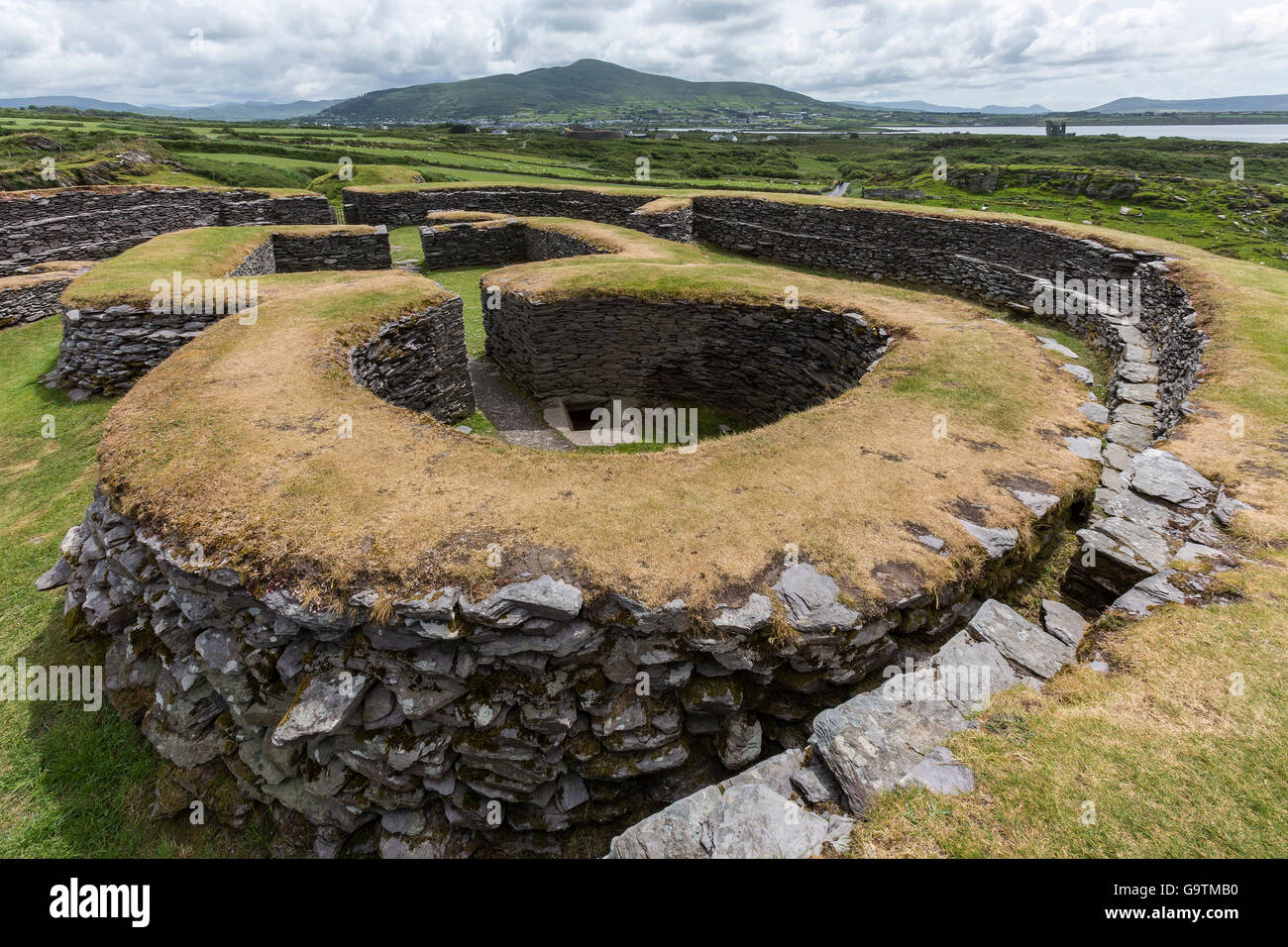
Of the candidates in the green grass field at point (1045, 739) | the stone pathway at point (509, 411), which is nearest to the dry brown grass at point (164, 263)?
the green grass field at point (1045, 739)

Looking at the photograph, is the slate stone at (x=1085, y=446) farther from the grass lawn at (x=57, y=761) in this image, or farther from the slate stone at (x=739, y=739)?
the grass lawn at (x=57, y=761)

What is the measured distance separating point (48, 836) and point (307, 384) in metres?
6.90

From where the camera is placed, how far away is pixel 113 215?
1013 inches

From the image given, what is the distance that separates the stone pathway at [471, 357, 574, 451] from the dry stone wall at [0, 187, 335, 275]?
20.8 meters

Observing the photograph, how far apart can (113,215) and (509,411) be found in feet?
81.2

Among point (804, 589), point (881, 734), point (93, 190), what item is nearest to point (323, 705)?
point (804, 589)

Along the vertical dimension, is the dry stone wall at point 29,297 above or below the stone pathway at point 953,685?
above

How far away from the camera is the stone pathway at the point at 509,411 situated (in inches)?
580

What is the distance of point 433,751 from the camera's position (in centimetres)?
593

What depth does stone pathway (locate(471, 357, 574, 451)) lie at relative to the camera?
14728 millimetres

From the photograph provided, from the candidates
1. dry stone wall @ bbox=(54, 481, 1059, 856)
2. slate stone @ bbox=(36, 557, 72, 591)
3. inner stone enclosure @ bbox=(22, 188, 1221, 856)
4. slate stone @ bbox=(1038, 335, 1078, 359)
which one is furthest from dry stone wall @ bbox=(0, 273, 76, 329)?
slate stone @ bbox=(1038, 335, 1078, 359)

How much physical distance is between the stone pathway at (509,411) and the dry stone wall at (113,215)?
20.8 m

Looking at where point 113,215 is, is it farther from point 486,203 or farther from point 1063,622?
point 1063,622
